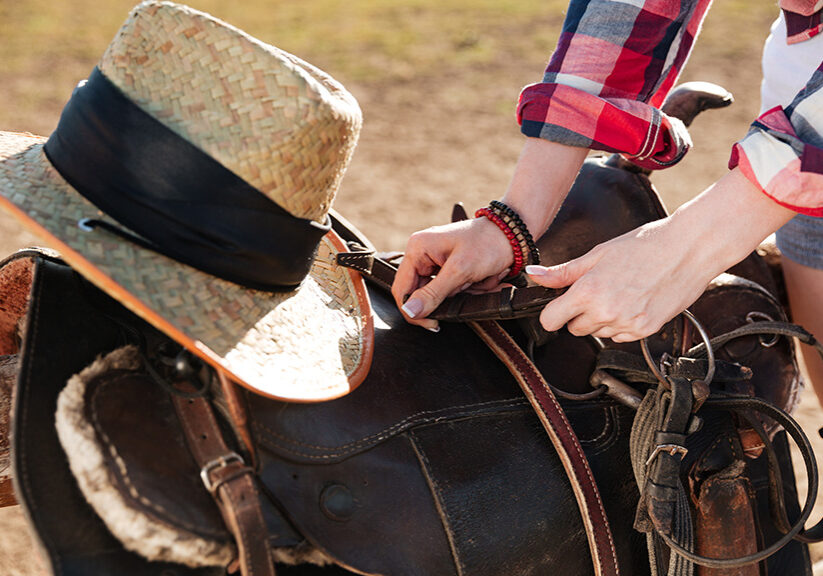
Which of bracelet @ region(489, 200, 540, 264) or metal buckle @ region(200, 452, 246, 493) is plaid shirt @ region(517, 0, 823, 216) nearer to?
bracelet @ region(489, 200, 540, 264)

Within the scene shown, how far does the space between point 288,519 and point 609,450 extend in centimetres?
55

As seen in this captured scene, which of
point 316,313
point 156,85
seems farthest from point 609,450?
point 156,85

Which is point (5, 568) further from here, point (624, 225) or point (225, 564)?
point (624, 225)

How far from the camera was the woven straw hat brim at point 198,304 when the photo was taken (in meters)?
0.74

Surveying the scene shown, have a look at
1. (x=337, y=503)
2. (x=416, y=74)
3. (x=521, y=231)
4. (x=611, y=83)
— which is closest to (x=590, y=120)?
(x=611, y=83)

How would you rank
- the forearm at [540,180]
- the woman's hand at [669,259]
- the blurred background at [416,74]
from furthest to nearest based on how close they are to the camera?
1. the blurred background at [416,74]
2. the forearm at [540,180]
3. the woman's hand at [669,259]

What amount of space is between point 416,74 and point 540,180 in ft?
16.6

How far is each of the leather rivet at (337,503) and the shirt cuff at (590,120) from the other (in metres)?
0.72

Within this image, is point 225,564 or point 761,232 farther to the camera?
point 761,232

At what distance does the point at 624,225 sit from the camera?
1.33 m

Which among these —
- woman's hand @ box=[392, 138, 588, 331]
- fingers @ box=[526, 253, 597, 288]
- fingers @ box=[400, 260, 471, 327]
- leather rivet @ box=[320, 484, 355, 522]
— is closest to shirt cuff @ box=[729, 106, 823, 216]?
fingers @ box=[526, 253, 597, 288]

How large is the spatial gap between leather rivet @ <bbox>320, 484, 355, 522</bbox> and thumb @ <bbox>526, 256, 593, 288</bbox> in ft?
1.33

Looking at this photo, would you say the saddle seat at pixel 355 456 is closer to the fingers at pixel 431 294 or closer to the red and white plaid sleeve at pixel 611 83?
the fingers at pixel 431 294

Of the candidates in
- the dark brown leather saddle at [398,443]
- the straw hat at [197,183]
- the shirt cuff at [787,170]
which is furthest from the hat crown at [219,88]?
the shirt cuff at [787,170]
